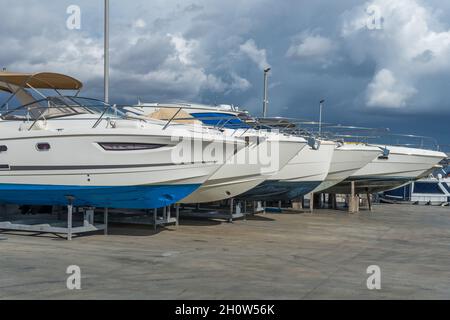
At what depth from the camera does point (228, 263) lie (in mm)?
7996

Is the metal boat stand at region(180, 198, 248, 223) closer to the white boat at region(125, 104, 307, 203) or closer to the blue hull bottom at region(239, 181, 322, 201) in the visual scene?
the blue hull bottom at region(239, 181, 322, 201)

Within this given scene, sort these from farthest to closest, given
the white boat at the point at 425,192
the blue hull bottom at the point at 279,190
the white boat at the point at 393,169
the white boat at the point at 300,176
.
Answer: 1. the white boat at the point at 425,192
2. the white boat at the point at 393,169
3. the white boat at the point at 300,176
4. the blue hull bottom at the point at 279,190

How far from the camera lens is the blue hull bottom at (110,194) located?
1009 cm

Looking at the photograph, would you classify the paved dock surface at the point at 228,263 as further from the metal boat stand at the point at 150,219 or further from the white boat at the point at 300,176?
the white boat at the point at 300,176

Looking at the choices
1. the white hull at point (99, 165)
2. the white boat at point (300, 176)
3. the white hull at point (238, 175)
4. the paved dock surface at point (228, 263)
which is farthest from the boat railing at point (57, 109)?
the white boat at point (300, 176)

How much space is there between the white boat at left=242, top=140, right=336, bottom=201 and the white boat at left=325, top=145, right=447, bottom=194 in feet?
12.5

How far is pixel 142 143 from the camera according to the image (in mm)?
9727

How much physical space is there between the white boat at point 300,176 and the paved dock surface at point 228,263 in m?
1.63

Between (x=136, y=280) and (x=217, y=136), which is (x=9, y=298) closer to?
(x=136, y=280)

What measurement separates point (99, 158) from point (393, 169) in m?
13.4

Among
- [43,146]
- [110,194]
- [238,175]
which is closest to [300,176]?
[238,175]

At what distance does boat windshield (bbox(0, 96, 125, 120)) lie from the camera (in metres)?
10.7
